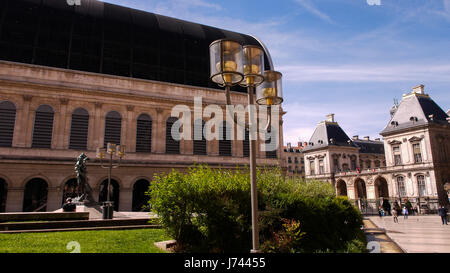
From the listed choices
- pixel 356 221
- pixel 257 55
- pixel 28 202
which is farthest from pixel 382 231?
pixel 28 202

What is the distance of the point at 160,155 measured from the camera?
32.2 meters

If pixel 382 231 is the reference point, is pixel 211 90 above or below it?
above

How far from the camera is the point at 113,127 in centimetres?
3097

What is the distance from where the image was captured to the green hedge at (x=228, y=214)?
8586mm

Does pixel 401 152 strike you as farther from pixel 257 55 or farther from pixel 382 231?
pixel 257 55

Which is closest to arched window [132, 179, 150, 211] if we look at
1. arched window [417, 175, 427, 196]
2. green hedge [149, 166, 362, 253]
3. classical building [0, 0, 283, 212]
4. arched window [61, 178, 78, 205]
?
classical building [0, 0, 283, 212]

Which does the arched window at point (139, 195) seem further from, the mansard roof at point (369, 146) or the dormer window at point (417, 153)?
the mansard roof at point (369, 146)

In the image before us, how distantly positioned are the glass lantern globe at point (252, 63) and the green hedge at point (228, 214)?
3.97 meters

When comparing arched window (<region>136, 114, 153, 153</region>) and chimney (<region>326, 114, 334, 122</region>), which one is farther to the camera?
chimney (<region>326, 114, 334, 122</region>)

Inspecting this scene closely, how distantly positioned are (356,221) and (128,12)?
35.2 metres

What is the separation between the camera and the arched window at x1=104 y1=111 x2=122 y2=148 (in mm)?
30594

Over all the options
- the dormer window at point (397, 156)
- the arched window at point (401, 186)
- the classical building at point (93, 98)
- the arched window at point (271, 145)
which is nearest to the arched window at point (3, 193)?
the classical building at point (93, 98)

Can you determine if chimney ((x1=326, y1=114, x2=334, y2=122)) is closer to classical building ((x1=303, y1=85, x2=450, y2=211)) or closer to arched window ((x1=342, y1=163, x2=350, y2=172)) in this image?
classical building ((x1=303, y1=85, x2=450, y2=211))

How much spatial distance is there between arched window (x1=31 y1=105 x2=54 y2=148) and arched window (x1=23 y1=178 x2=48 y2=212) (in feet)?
11.3
